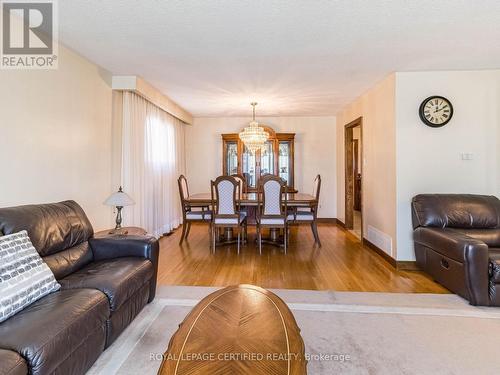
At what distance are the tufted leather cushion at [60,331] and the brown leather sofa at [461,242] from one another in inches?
115

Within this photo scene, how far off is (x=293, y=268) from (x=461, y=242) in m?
1.77

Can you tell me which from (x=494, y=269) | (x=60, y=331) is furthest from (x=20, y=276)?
(x=494, y=269)

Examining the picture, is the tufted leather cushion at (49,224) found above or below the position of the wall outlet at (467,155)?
below

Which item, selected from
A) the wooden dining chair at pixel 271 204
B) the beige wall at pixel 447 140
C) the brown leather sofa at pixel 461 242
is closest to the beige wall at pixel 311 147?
the wooden dining chair at pixel 271 204

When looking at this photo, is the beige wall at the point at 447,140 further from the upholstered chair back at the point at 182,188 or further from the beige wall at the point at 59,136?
the beige wall at the point at 59,136

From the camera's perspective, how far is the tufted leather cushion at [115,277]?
6.07ft

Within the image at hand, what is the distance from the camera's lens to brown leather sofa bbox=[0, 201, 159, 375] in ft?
4.13

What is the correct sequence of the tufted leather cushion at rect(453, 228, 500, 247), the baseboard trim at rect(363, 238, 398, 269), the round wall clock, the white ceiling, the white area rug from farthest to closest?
the baseboard trim at rect(363, 238, 398, 269) < the round wall clock < the tufted leather cushion at rect(453, 228, 500, 247) < the white ceiling < the white area rug

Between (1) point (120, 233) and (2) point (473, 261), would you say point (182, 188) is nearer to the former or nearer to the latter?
(1) point (120, 233)

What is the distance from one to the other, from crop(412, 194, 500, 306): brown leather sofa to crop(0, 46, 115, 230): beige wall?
12.7 feet

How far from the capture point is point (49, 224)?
85.1 inches

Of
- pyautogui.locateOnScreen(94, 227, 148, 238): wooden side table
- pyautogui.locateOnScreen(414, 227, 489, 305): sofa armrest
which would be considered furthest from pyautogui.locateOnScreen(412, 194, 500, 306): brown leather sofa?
pyautogui.locateOnScreen(94, 227, 148, 238): wooden side table

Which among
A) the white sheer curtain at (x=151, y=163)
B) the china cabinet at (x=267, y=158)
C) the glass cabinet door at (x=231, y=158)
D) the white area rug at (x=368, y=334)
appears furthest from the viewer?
the glass cabinet door at (x=231, y=158)
